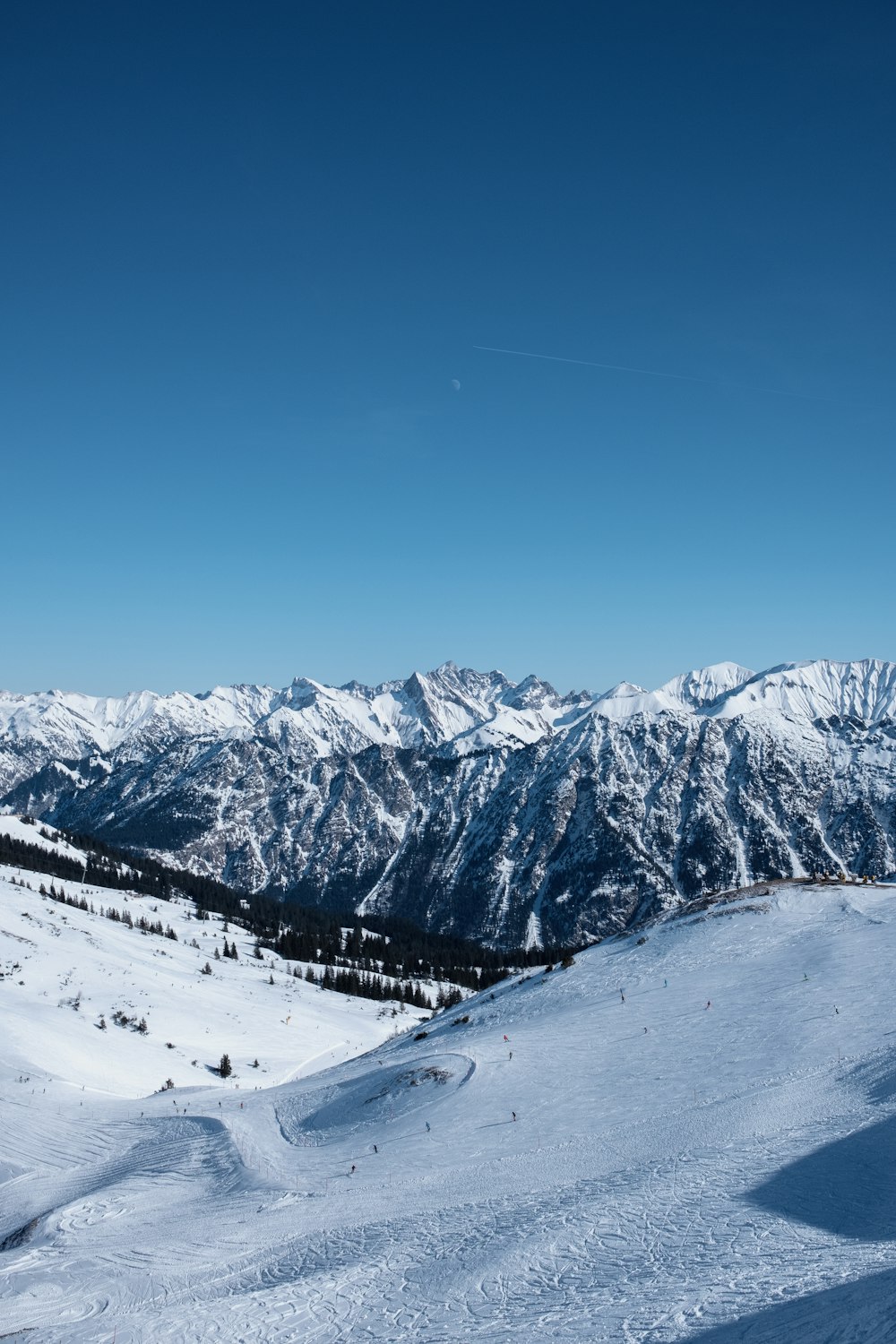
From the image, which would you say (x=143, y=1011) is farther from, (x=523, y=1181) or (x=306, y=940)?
(x=306, y=940)

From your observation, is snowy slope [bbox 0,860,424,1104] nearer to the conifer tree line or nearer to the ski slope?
the ski slope

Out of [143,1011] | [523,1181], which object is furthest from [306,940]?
[523,1181]

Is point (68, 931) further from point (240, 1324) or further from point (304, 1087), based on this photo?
point (240, 1324)

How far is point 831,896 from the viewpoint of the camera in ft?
163

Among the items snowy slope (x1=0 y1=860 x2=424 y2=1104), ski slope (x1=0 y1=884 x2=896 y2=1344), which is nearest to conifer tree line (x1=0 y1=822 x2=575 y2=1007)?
snowy slope (x1=0 y1=860 x2=424 y2=1104)

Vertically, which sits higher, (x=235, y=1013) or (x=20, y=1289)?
(x=20, y=1289)

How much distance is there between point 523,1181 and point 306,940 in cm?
12048

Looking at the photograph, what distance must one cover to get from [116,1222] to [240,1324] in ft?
34.2

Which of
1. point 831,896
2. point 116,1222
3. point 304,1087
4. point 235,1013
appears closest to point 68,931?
point 235,1013

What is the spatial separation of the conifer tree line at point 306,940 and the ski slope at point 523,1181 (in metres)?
67.0

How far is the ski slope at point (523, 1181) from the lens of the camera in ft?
43.3

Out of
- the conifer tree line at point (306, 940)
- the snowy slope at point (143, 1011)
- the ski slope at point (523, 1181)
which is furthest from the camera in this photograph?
the conifer tree line at point (306, 940)

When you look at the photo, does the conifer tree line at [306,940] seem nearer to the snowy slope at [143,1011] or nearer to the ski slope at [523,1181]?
the snowy slope at [143,1011]

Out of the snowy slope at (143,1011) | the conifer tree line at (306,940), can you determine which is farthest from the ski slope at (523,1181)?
the conifer tree line at (306,940)
